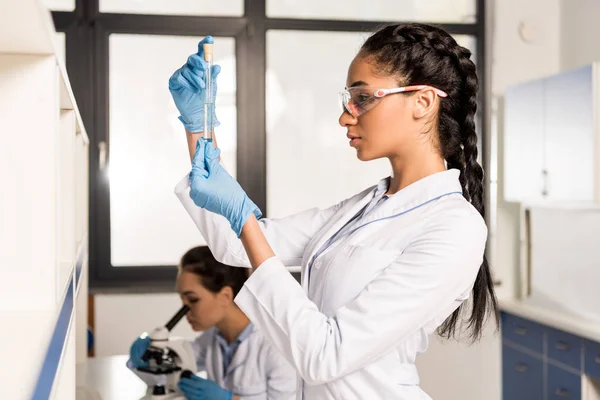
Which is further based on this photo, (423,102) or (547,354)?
(547,354)

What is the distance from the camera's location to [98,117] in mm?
3967

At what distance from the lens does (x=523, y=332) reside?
3.93 m

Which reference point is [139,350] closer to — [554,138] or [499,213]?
[554,138]

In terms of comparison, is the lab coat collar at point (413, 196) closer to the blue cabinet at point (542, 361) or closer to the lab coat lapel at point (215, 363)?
the lab coat lapel at point (215, 363)

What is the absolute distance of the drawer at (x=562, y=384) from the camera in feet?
11.3

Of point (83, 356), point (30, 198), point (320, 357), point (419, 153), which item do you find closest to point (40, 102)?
point (30, 198)

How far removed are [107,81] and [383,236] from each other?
9.30 ft

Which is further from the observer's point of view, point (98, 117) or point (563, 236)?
point (98, 117)

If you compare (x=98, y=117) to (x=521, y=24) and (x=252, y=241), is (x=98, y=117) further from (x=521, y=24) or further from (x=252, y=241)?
(x=252, y=241)

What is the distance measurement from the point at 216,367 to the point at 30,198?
1.57 meters

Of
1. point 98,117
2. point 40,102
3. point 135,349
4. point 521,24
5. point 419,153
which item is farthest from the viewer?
point 521,24

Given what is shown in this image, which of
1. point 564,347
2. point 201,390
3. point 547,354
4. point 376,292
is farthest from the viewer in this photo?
point 547,354

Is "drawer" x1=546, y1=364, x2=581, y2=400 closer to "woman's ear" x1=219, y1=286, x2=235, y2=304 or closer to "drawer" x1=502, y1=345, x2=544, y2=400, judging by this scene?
"drawer" x1=502, y1=345, x2=544, y2=400

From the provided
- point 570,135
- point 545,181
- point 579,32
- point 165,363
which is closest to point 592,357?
point 545,181
